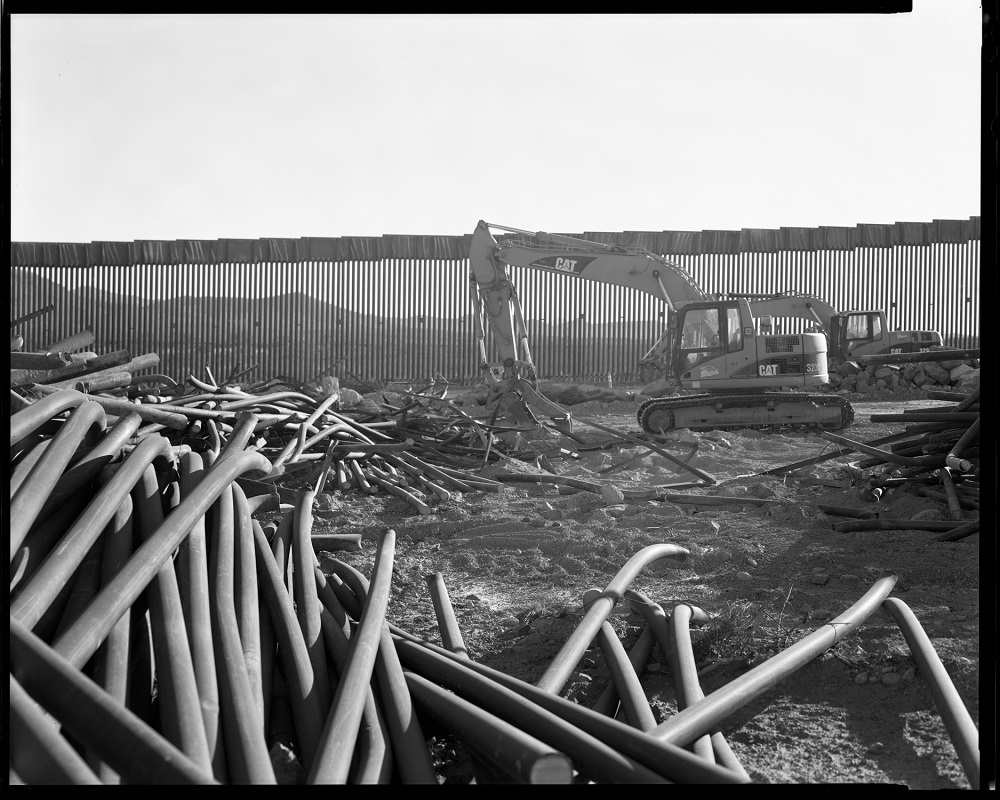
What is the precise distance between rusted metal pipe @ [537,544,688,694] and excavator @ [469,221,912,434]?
7278 mm

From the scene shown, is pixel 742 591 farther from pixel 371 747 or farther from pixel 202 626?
pixel 202 626

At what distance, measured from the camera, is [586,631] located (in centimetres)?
313

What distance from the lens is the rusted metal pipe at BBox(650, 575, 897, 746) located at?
→ 239 centimetres

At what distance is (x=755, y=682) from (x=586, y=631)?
65 cm

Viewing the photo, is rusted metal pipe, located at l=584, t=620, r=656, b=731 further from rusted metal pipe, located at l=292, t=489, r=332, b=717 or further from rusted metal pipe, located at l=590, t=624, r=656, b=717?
rusted metal pipe, located at l=292, t=489, r=332, b=717

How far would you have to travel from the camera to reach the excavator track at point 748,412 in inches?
492

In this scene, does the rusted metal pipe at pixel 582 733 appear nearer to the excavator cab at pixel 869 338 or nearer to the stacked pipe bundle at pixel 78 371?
the stacked pipe bundle at pixel 78 371

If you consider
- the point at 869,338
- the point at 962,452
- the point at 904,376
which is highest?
the point at 869,338

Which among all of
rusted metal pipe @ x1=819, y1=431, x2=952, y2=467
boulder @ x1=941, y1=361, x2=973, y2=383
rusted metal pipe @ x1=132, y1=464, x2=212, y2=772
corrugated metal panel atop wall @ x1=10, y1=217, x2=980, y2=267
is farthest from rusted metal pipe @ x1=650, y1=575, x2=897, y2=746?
corrugated metal panel atop wall @ x1=10, y1=217, x2=980, y2=267

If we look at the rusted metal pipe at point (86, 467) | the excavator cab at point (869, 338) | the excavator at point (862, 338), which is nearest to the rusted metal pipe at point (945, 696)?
the rusted metal pipe at point (86, 467)

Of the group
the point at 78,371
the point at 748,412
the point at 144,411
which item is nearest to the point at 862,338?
the point at 748,412

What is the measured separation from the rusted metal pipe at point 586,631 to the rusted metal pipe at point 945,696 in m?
1.09

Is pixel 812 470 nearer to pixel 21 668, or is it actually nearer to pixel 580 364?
pixel 21 668
